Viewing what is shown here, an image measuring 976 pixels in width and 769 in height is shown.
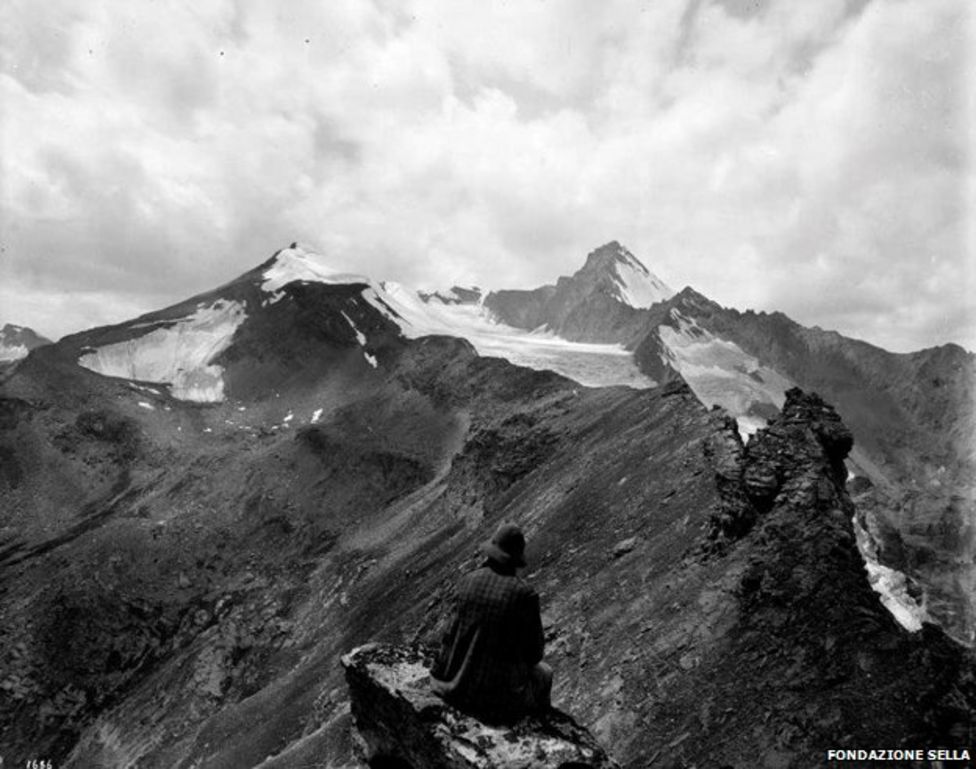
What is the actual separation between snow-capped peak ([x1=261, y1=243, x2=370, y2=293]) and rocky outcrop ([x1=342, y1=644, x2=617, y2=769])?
131 meters

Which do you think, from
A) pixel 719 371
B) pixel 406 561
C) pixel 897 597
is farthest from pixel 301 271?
pixel 897 597

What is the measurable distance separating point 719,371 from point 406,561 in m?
148

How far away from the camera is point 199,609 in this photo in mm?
54469

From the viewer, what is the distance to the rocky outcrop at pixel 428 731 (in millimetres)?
8734

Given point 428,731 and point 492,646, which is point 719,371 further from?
point 428,731

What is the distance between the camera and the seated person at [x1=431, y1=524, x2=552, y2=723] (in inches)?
369

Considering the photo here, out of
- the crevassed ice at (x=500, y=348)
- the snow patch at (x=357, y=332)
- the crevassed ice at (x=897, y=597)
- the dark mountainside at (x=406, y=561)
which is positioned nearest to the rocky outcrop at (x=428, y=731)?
the dark mountainside at (x=406, y=561)

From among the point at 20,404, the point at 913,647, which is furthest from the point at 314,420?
the point at 913,647

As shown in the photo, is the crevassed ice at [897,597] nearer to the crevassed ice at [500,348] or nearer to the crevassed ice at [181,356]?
the crevassed ice at [500,348]

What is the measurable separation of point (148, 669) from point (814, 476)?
161ft

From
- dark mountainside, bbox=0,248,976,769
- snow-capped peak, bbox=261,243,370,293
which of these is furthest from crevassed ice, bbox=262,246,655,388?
dark mountainside, bbox=0,248,976,769

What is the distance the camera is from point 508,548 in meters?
9.85

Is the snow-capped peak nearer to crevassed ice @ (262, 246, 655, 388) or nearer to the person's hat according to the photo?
crevassed ice @ (262, 246, 655, 388)

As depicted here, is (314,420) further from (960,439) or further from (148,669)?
(960,439)
